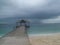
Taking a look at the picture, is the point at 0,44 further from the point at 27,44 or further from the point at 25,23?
the point at 25,23

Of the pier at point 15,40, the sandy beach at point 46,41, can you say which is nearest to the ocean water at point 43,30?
the sandy beach at point 46,41

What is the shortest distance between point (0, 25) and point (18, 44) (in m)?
33.3

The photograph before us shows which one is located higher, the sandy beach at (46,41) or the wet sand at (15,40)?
the wet sand at (15,40)

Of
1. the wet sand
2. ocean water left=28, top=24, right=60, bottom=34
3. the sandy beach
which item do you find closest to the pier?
the wet sand

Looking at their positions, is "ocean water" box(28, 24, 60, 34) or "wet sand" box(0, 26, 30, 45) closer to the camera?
"wet sand" box(0, 26, 30, 45)

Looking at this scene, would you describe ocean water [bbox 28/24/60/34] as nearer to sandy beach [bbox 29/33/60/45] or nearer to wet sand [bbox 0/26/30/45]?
→ sandy beach [bbox 29/33/60/45]

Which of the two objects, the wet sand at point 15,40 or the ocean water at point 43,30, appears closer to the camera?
the wet sand at point 15,40

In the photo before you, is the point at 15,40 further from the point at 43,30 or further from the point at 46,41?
the point at 43,30

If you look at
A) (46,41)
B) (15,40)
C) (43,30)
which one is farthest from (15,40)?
(43,30)

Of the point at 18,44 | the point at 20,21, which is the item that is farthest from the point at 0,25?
the point at 18,44

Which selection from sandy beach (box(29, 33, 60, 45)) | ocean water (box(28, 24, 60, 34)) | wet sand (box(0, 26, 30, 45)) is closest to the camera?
wet sand (box(0, 26, 30, 45))

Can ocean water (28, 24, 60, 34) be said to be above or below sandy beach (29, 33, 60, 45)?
below

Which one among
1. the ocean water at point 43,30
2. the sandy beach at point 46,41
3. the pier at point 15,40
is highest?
the pier at point 15,40

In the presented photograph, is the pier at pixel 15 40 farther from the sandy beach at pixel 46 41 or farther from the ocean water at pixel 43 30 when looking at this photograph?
the ocean water at pixel 43 30
